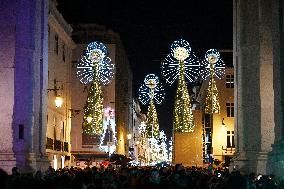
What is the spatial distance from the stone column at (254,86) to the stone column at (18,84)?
1046cm

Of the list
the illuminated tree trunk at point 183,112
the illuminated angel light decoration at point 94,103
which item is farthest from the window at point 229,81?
the illuminated angel light decoration at point 94,103

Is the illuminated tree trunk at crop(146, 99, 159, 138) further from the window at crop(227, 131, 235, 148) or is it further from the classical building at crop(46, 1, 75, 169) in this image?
the classical building at crop(46, 1, 75, 169)

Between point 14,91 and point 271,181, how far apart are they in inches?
621

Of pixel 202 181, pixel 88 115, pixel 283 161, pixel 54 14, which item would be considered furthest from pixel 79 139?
pixel 202 181

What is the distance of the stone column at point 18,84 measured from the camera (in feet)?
106

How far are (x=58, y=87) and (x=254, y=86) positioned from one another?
37321 millimetres

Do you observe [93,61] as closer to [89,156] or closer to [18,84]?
[89,156]

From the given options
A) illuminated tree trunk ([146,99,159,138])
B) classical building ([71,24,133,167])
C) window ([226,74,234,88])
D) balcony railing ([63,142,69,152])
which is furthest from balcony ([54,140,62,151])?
illuminated tree trunk ([146,99,159,138])

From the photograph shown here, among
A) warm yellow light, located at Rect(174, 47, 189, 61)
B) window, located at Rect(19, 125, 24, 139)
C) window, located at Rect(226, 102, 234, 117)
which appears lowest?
window, located at Rect(19, 125, 24, 139)

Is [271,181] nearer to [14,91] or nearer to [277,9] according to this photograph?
[277,9]

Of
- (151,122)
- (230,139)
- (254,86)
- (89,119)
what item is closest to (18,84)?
(254,86)

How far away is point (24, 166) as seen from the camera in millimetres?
32250

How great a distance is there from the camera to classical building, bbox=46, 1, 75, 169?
209 ft

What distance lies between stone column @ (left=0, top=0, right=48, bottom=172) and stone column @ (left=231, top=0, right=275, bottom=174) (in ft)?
34.3
